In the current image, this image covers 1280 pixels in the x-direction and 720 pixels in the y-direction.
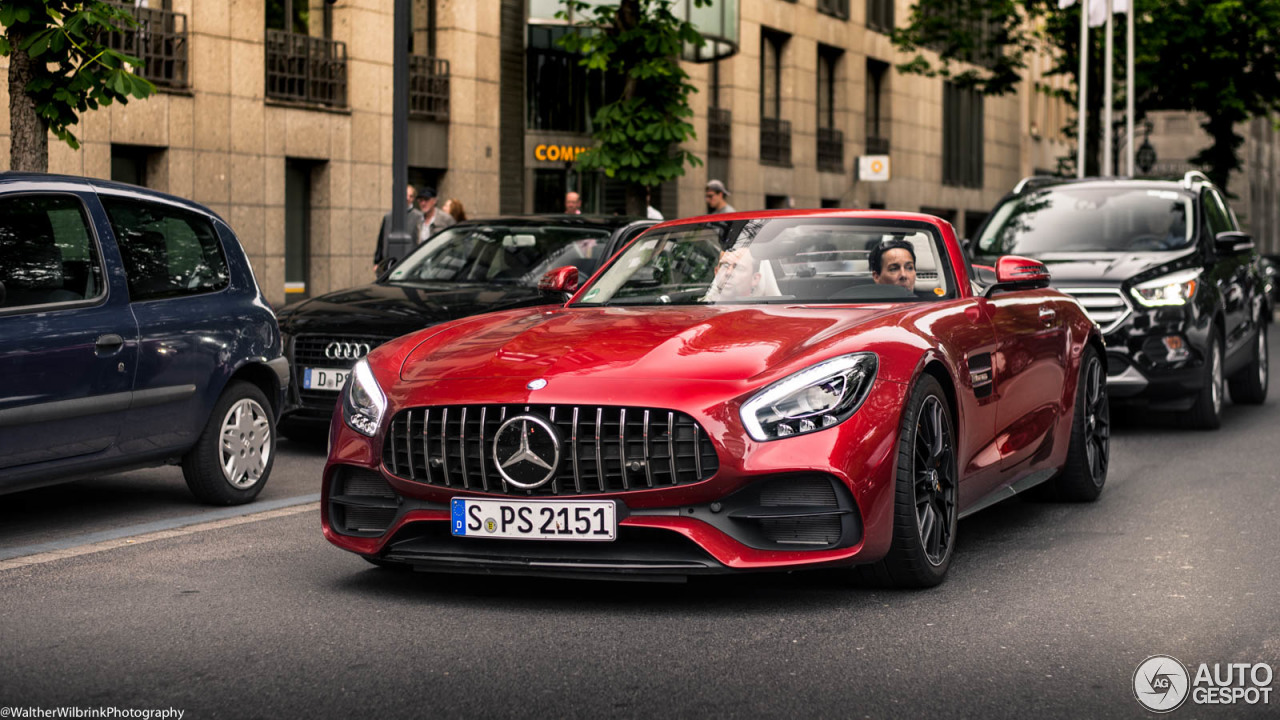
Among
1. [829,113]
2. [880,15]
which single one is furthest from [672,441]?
[880,15]

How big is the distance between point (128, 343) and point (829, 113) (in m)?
34.6

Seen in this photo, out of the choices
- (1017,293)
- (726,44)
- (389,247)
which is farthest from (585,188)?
(1017,293)

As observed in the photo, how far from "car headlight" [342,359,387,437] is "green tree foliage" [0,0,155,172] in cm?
559

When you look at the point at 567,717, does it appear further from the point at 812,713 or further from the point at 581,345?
the point at 581,345

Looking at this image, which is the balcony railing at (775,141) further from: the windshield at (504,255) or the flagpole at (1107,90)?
the windshield at (504,255)

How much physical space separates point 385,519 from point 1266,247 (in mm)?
85286

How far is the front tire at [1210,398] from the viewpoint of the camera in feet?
39.9

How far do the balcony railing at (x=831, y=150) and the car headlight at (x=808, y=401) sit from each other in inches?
1378

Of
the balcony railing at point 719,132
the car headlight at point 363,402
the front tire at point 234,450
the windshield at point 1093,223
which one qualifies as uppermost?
the balcony railing at point 719,132

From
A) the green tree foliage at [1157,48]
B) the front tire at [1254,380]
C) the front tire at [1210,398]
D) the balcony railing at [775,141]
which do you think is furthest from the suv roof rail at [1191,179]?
the balcony railing at [775,141]

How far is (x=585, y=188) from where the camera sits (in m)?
30.9

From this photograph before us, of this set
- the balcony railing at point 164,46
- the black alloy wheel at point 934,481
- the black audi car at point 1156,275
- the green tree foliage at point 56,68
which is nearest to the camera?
the black alloy wheel at point 934,481

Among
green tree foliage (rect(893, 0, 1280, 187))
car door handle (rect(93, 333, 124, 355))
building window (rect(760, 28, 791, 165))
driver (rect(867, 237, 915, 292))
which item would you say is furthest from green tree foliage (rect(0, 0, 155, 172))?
building window (rect(760, 28, 791, 165))

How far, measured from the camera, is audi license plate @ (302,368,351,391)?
35.4ft
